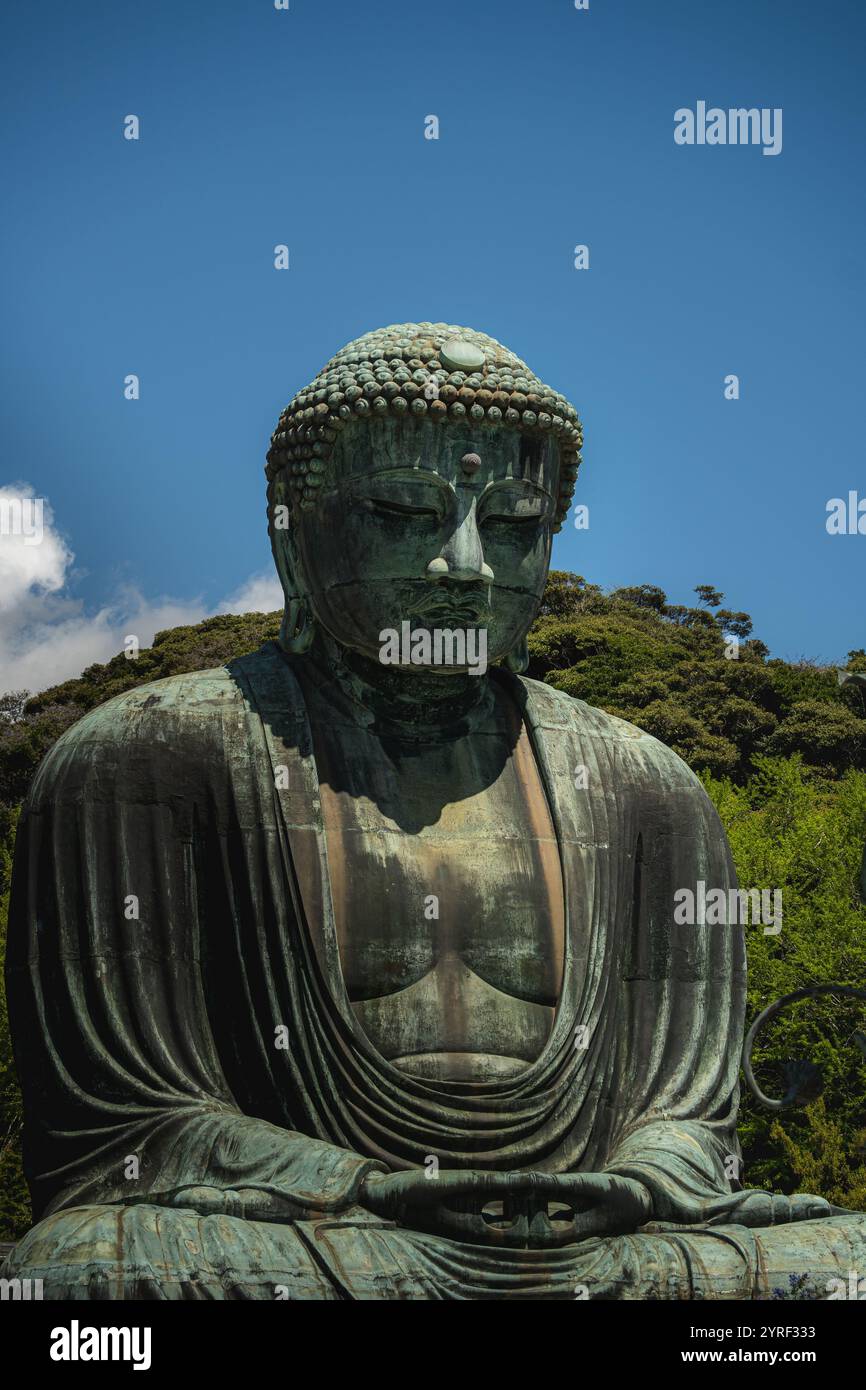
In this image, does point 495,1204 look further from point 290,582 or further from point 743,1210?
point 290,582

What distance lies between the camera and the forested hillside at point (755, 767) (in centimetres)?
2370

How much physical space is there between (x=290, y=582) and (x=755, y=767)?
2780cm

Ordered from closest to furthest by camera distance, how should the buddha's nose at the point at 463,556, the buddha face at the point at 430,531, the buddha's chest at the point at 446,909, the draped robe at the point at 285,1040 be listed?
1. the draped robe at the point at 285,1040
2. the buddha's chest at the point at 446,909
3. the buddha's nose at the point at 463,556
4. the buddha face at the point at 430,531

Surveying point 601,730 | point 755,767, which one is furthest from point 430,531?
point 755,767

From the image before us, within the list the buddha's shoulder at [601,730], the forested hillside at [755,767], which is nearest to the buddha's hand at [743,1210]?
the buddha's shoulder at [601,730]

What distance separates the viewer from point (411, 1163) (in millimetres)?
8617

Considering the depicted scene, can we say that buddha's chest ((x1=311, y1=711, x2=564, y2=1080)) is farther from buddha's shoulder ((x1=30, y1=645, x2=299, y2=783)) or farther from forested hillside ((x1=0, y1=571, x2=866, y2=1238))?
forested hillside ((x1=0, y1=571, x2=866, y2=1238))

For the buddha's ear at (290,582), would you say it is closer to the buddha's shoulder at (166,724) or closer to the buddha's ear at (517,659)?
the buddha's shoulder at (166,724)

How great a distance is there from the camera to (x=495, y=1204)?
27.1ft

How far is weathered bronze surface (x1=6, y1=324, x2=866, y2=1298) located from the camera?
323 inches

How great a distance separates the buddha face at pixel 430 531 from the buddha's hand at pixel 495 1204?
7.74 ft

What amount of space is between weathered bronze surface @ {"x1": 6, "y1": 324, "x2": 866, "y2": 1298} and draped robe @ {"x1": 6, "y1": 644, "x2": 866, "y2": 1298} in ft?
0.05

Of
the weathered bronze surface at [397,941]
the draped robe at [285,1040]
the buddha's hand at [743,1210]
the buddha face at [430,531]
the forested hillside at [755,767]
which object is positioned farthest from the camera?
the forested hillside at [755,767]

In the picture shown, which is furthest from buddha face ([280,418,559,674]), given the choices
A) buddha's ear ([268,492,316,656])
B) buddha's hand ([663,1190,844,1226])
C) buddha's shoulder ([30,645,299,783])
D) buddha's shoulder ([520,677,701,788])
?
buddha's hand ([663,1190,844,1226])
